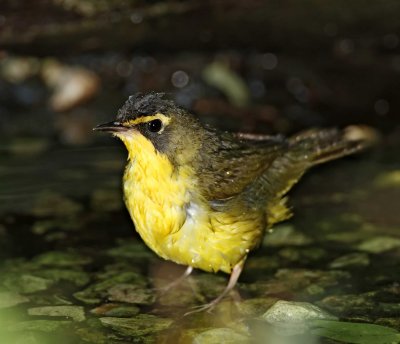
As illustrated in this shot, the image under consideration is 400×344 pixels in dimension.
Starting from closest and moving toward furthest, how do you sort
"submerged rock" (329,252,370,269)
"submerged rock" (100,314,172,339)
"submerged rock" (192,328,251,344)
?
1. "submerged rock" (192,328,251,344)
2. "submerged rock" (100,314,172,339)
3. "submerged rock" (329,252,370,269)

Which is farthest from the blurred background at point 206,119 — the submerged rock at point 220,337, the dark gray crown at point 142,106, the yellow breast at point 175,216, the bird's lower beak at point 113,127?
the bird's lower beak at point 113,127

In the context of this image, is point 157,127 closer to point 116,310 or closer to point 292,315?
point 116,310

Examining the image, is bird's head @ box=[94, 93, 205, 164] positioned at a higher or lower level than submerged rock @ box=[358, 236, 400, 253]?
higher

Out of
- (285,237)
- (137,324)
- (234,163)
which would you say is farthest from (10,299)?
(285,237)

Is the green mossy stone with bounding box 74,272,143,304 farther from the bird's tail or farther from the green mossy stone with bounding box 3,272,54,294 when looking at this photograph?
the bird's tail

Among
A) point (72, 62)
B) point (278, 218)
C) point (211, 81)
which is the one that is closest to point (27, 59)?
point (72, 62)

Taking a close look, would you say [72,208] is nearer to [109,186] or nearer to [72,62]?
[109,186]

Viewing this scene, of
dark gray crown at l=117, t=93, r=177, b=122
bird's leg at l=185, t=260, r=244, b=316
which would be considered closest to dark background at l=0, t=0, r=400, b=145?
dark gray crown at l=117, t=93, r=177, b=122
